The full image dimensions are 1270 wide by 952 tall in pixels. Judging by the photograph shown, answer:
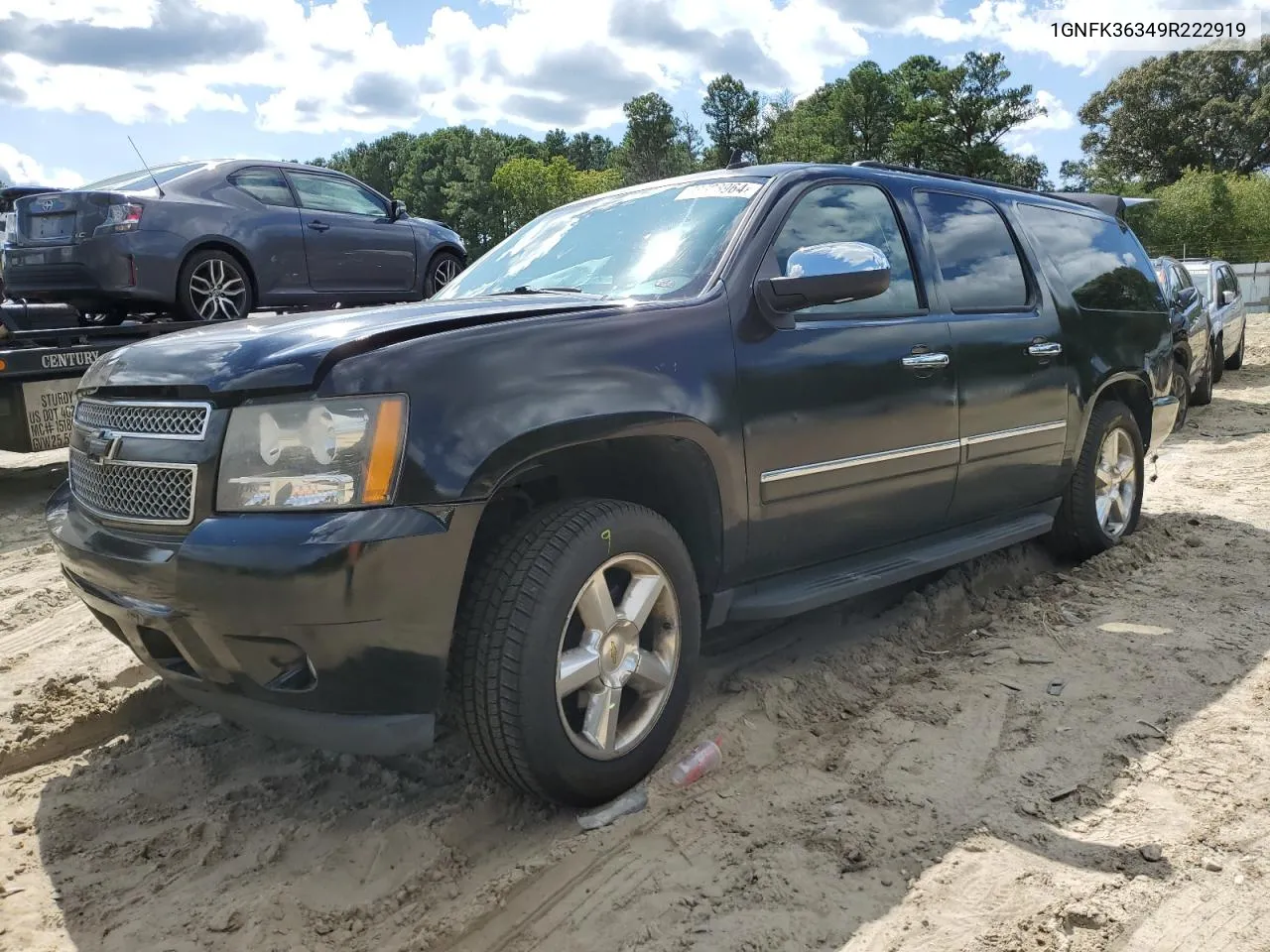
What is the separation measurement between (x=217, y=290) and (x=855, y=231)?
232 inches

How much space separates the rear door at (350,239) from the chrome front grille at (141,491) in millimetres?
6334

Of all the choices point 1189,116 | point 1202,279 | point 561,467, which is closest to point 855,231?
point 561,467

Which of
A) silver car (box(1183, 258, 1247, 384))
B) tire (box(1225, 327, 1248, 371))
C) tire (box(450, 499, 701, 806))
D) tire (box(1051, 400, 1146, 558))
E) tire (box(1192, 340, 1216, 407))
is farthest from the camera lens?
tire (box(1225, 327, 1248, 371))

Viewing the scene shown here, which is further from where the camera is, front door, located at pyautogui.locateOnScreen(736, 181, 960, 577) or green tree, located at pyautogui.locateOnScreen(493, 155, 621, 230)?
green tree, located at pyautogui.locateOnScreen(493, 155, 621, 230)

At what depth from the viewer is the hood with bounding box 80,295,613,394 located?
7.83ft

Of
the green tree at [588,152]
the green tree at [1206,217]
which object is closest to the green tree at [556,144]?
the green tree at [588,152]

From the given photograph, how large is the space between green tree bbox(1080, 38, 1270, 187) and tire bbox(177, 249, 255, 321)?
2493 inches

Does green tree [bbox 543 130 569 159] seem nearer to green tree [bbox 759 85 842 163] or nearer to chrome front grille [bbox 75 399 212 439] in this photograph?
green tree [bbox 759 85 842 163]

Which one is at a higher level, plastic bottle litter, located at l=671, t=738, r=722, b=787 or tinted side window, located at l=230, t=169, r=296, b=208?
tinted side window, located at l=230, t=169, r=296, b=208

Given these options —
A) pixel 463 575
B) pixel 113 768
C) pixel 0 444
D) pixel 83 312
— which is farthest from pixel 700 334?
pixel 83 312

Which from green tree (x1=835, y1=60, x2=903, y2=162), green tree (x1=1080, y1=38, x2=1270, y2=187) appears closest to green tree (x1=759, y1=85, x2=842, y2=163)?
green tree (x1=835, y1=60, x2=903, y2=162)

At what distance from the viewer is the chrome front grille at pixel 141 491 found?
8.03ft

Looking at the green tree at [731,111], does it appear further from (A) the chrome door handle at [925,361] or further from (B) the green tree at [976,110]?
(A) the chrome door handle at [925,361]

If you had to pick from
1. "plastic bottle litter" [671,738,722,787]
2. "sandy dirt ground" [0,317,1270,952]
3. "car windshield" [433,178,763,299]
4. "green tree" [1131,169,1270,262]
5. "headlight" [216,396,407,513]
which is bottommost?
"sandy dirt ground" [0,317,1270,952]
